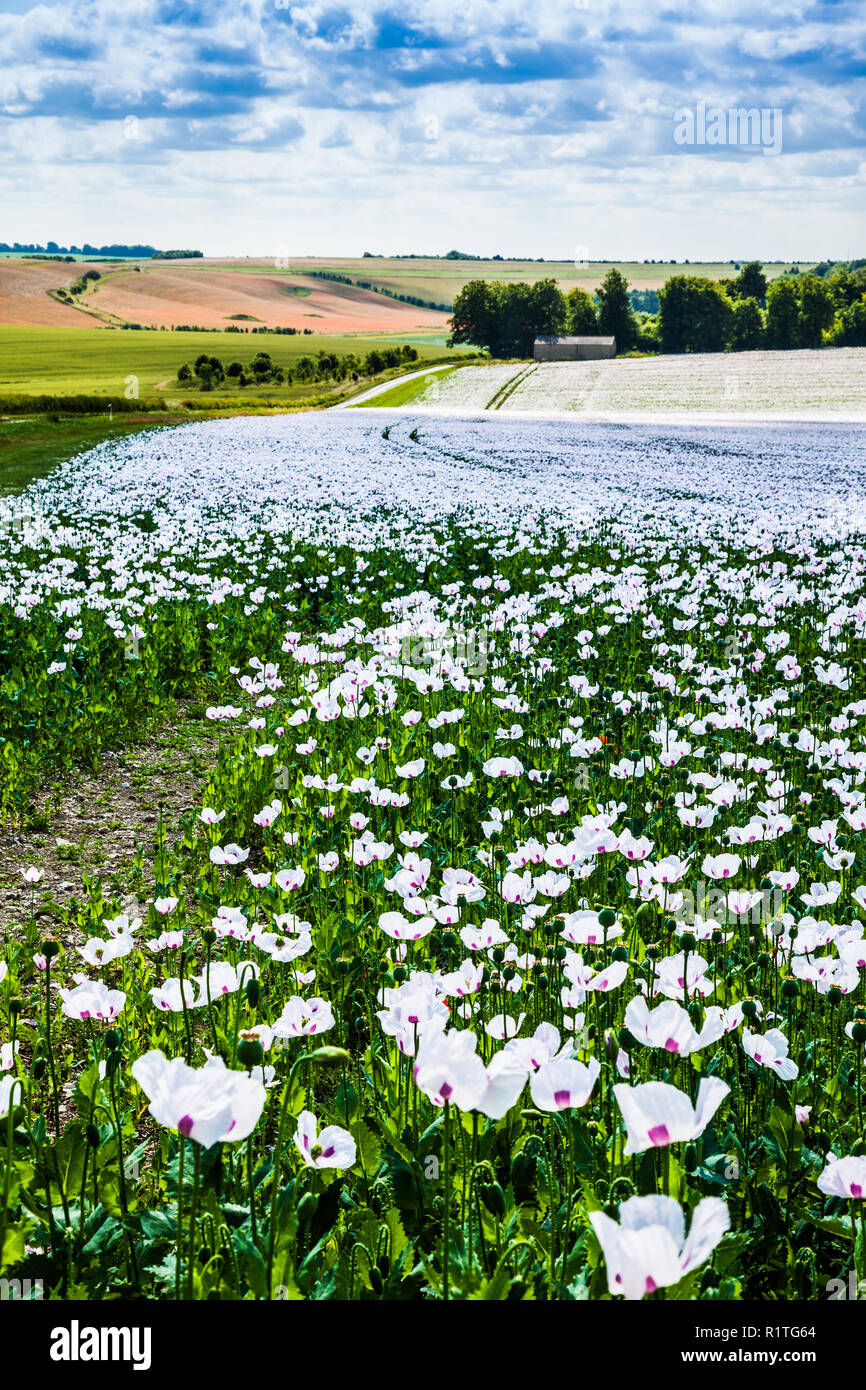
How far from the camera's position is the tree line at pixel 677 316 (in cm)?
11144

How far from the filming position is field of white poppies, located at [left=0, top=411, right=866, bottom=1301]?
2.14 m

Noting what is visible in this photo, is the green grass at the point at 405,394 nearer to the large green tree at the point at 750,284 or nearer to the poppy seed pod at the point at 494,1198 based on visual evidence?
the poppy seed pod at the point at 494,1198

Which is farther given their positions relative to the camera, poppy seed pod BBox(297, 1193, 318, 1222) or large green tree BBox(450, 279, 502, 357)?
large green tree BBox(450, 279, 502, 357)

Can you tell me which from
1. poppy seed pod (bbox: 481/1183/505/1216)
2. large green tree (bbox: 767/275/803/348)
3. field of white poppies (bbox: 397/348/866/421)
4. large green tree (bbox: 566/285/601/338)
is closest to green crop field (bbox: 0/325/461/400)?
field of white poppies (bbox: 397/348/866/421)

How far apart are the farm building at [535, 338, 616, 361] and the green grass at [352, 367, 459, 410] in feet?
84.0

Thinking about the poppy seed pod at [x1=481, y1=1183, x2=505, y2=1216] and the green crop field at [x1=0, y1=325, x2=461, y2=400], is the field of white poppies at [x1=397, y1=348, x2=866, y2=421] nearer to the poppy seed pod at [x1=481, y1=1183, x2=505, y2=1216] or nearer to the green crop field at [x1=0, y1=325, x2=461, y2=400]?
the green crop field at [x1=0, y1=325, x2=461, y2=400]

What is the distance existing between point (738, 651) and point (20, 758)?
19.6 ft

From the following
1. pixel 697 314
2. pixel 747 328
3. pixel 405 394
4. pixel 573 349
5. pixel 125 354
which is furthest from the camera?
pixel 747 328

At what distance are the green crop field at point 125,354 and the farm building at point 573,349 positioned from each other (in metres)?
13.0

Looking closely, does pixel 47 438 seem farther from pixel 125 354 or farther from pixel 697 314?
pixel 697 314

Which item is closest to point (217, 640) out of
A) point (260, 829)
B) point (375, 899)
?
point (260, 829)

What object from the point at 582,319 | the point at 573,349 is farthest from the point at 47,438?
the point at 582,319

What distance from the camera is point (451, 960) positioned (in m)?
3.91

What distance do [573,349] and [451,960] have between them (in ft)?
375
